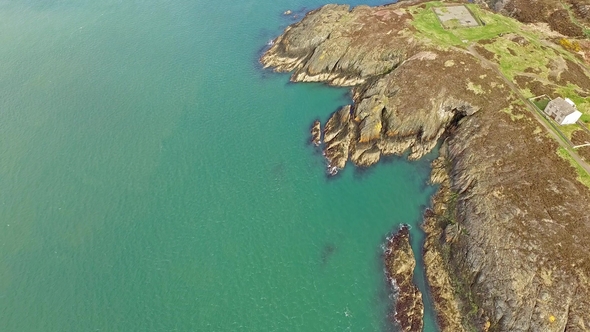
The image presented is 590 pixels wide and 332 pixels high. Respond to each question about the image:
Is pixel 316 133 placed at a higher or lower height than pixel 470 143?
lower

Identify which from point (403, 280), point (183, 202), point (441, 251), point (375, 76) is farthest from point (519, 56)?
point (183, 202)

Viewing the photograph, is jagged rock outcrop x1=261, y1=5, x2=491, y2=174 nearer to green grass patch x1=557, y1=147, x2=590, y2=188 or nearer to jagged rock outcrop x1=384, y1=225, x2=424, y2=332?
green grass patch x1=557, y1=147, x2=590, y2=188

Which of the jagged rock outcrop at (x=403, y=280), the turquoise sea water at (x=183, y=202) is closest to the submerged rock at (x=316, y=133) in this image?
the turquoise sea water at (x=183, y=202)

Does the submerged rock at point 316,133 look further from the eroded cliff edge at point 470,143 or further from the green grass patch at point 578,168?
the green grass patch at point 578,168

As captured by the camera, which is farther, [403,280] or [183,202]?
[183,202]

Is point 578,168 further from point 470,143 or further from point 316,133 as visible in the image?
point 316,133

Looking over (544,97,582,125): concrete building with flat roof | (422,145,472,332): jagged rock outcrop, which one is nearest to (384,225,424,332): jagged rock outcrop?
(422,145,472,332): jagged rock outcrop
